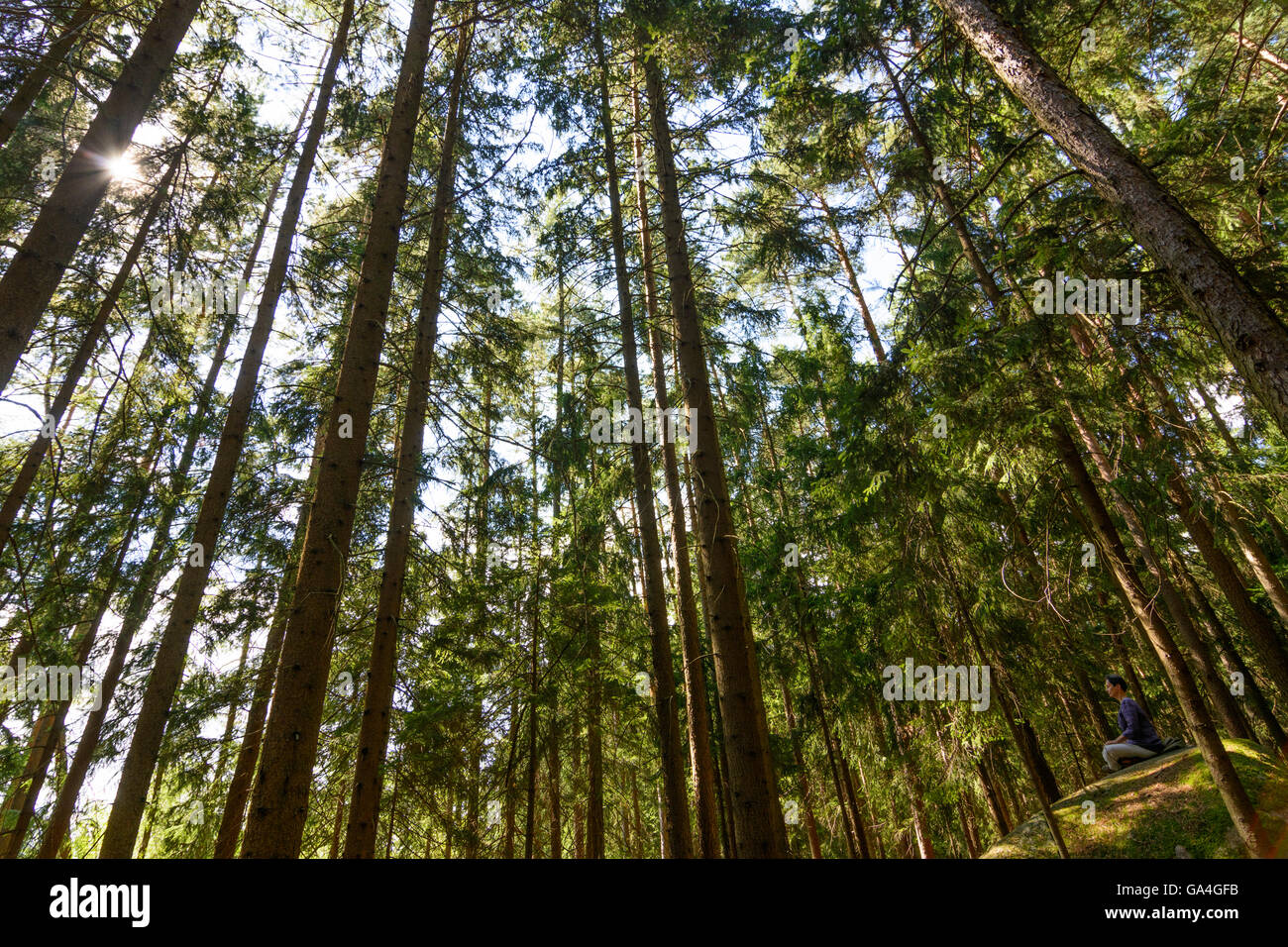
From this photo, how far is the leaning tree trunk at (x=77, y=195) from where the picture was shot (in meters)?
3.36

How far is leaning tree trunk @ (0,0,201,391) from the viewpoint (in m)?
3.36

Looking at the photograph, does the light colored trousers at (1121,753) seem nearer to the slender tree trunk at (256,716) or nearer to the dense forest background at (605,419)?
the dense forest background at (605,419)

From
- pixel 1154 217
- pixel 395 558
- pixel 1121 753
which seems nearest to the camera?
pixel 1154 217

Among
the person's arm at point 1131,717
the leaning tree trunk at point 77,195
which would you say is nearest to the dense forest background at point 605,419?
the leaning tree trunk at point 77,195

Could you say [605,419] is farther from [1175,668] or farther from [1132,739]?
[1132,739]

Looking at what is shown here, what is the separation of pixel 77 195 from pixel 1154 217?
6.91 m

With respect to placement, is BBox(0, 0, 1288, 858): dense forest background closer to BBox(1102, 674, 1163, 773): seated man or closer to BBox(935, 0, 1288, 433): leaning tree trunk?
BBox(935, 0, 1288, 433): leaning tree trunk

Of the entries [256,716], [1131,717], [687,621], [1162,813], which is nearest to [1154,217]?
[687,621]

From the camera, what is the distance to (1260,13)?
11500 mm

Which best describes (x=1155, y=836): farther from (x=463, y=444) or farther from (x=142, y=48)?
(x=142, y=48)

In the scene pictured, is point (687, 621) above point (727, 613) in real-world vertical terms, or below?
above

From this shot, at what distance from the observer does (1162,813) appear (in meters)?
7.40

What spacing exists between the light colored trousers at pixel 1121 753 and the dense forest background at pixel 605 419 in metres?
1.75
